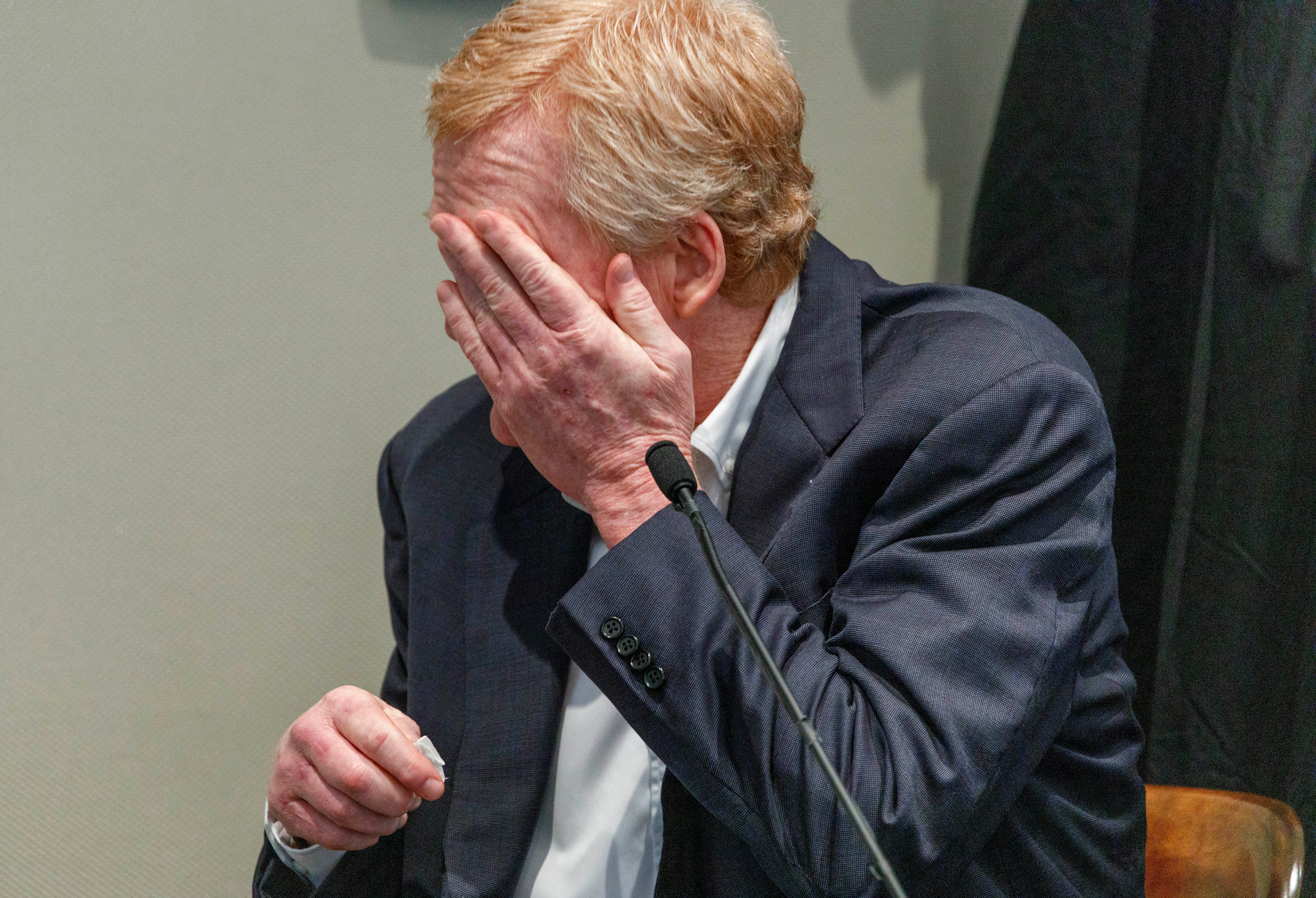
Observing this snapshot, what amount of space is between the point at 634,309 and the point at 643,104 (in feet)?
0.62

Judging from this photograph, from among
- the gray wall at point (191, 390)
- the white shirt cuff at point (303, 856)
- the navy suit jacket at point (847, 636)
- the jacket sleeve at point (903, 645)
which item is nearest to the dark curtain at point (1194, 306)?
the navy suit jacket at point (847, 636)

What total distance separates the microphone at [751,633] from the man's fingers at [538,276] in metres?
0.19

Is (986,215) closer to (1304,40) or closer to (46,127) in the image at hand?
(1304,40)

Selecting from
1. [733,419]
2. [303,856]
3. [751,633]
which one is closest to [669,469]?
[751,633]

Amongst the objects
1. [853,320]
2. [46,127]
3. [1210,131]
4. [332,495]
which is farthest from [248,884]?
[1210,131]

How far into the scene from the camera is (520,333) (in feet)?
3.04

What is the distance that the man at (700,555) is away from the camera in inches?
31.0

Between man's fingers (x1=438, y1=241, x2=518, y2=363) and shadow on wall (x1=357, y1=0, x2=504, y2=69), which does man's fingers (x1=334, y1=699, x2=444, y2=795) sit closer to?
man's fingers (x1=438, y1=241, x2=518, y2=363)

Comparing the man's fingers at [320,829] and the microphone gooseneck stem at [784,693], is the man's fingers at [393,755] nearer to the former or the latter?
the man's fingers at [320,829]

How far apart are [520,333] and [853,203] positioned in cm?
86

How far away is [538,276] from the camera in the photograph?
0.91 meters

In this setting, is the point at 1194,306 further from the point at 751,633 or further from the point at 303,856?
the point at 303,856

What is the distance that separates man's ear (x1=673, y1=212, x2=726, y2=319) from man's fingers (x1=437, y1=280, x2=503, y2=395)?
20 cm

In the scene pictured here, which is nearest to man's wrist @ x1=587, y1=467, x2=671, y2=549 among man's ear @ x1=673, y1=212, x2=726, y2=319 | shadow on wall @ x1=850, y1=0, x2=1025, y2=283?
man's ear @ x1=673, y1=212, x2=726, y2=319
